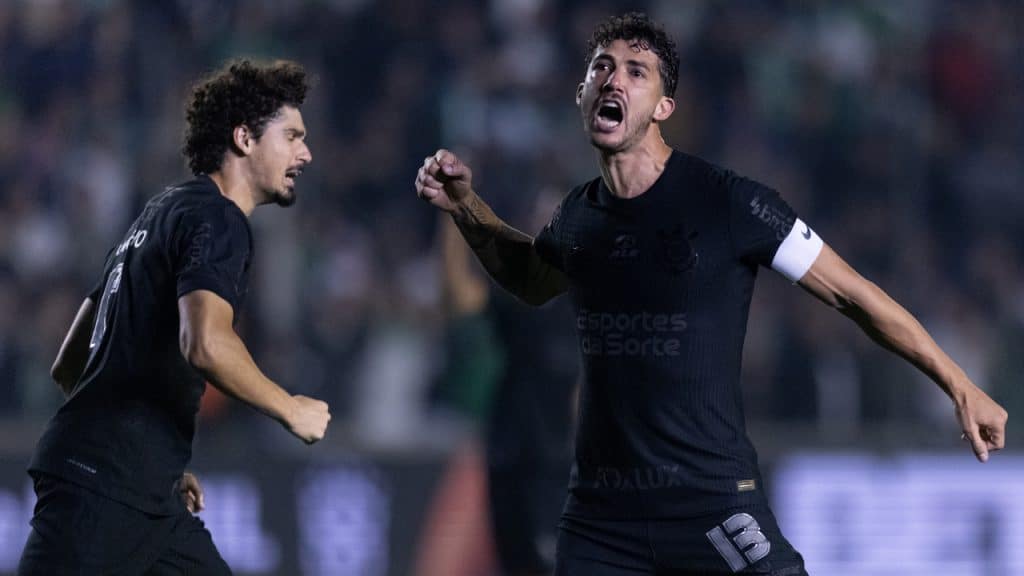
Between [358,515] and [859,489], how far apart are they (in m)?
3.07

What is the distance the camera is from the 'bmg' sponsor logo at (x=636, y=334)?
4.79 metres

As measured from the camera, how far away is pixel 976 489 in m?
9.78

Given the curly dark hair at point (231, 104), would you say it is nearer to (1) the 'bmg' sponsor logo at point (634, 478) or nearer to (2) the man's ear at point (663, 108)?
(2) the man's ear at point (663, 108)

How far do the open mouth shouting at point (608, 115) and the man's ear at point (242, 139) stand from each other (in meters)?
1.22

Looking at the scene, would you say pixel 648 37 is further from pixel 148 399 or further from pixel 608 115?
pixel 148 399

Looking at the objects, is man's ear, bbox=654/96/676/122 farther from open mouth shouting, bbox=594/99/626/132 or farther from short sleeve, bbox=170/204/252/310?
short sleeve, bbox=170/204/252/310

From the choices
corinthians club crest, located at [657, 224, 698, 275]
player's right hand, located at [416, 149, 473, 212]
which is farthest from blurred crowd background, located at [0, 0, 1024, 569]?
corinthians club crest, located at [657, 224, 698, 275]

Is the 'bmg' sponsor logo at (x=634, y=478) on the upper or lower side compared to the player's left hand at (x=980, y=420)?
lower

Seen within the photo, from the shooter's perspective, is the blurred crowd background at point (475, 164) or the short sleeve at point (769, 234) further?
the blurred crowd background at point (475, 164)

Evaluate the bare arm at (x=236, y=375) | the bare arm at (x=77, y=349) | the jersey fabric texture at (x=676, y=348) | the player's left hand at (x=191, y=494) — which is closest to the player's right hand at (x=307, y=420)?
the bare arm at (x=236, y=375)

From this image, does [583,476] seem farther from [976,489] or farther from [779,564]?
[976,489]

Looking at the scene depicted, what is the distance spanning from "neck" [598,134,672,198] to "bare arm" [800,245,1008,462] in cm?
59

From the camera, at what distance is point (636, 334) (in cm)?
482

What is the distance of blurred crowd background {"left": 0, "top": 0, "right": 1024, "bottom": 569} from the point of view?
1008 cm
